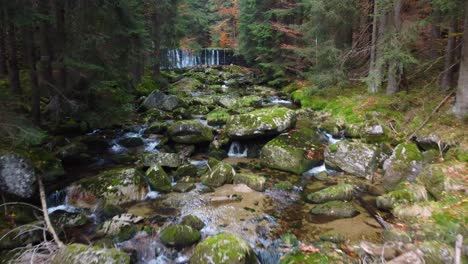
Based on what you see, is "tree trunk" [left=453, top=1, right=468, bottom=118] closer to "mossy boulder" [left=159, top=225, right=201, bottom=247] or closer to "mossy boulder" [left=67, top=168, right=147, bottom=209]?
"mossy boulder" [left=159, top=225, right=201, bottom=247]

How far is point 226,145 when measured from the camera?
11375 mm

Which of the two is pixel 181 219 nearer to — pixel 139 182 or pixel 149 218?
pixel 149 218

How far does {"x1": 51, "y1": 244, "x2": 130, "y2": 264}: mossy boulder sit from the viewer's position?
4.70 metres

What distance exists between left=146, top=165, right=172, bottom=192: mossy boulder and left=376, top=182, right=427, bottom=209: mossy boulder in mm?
5292

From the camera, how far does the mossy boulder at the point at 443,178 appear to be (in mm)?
6492

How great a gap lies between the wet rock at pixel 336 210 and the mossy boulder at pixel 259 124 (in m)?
4.19

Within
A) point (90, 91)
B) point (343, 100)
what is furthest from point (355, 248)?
point (343, 100)

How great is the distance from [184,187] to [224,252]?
3585mm

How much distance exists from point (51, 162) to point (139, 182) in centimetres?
278

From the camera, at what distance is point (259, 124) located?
10852mm

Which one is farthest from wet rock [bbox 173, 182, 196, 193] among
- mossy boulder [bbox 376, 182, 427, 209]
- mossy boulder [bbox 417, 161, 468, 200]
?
mossy boulder [bbox 417, 161, 468, 200]

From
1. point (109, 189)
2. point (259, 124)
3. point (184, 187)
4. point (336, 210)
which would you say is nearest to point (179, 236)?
point (184, 187)

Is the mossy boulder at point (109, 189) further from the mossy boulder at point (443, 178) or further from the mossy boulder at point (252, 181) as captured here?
the mossy boulder at point (443, 178)

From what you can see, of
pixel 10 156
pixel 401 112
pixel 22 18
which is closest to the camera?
pixel 22 18
